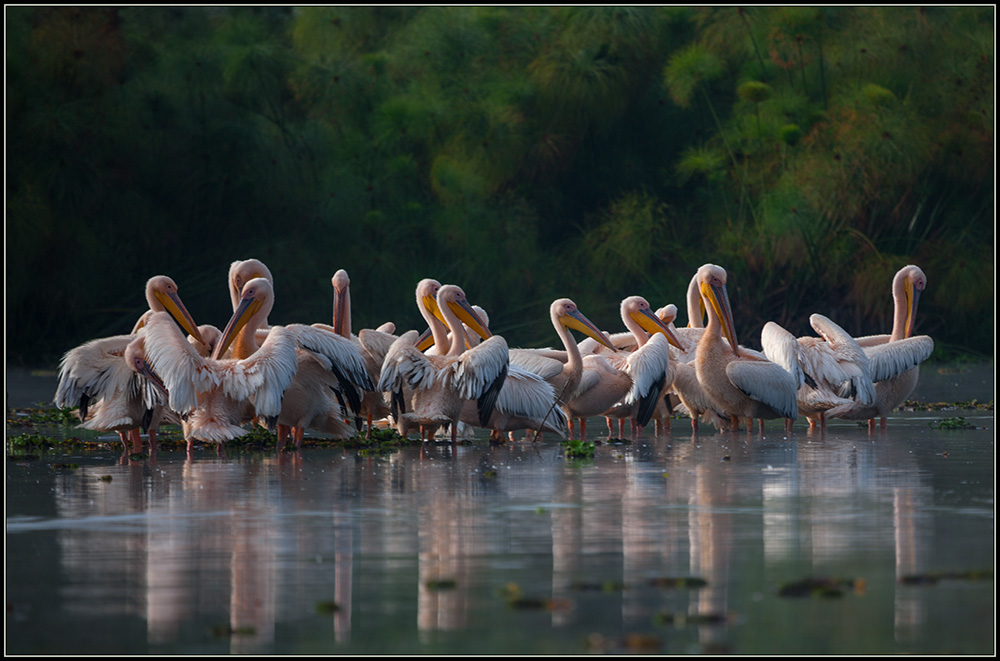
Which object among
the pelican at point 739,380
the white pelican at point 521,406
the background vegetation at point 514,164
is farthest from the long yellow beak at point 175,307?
the background vegetation at point 514,164

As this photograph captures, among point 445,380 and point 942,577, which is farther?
point 445,380

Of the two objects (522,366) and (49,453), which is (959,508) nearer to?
(522,366)

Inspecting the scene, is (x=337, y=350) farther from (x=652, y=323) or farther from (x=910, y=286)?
(x=910, y=286)

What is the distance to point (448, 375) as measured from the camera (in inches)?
334

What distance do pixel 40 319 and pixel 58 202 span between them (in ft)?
5.58

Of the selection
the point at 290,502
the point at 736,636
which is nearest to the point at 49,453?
the point at 290,502

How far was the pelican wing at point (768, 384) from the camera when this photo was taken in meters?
9.27

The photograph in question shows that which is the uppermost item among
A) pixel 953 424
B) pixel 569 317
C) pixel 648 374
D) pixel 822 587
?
pixel 569 317

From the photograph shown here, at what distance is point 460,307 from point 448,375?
133 cm

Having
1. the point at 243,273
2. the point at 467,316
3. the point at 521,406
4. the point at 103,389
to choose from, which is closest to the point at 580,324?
the point at 467,316

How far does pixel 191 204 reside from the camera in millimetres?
18734

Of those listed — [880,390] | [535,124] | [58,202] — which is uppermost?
[535,124]

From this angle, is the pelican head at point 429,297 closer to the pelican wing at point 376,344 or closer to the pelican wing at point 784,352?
the pelican wing at point 376,344

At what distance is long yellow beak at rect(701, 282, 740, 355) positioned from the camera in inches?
397
